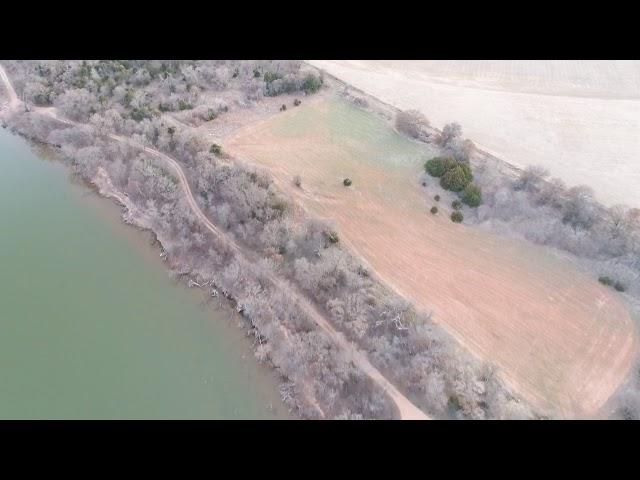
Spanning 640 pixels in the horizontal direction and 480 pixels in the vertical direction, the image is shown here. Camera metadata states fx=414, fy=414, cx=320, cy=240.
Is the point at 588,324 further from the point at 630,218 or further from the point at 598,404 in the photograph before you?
the point at 630,218

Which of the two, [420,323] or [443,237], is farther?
[443,237]

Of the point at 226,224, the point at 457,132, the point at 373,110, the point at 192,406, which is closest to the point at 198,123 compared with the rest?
the point at 226,224

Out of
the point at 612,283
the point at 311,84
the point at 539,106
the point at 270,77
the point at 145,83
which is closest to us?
the point at 612,283

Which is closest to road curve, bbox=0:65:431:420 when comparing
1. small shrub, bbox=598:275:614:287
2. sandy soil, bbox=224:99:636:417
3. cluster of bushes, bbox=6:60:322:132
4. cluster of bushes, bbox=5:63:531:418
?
cluster of bushes, bbox=5:63:531:418

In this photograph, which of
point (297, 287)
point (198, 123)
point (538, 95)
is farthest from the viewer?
point (538, 95)

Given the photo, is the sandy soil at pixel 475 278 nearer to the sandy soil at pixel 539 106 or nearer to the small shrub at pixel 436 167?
the small shrub at pixel 436 167

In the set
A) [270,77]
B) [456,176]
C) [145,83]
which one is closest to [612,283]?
[456,176]

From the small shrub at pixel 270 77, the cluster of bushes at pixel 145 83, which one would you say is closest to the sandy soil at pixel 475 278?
the cluster of bushes at pixel 145 83

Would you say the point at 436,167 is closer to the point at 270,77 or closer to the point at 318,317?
the point at 318,317
